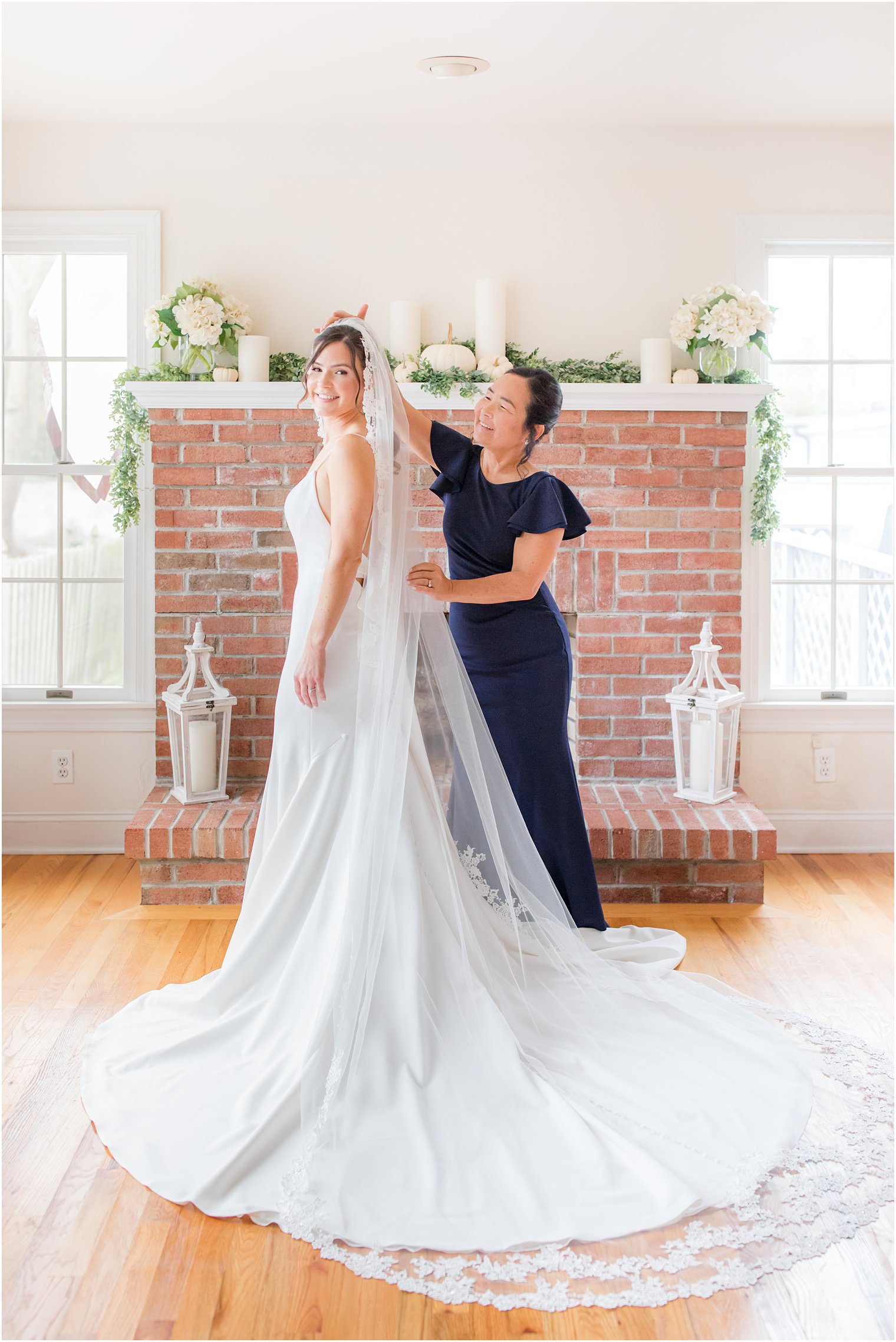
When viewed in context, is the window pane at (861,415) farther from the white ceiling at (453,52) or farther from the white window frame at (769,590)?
the white ceiling at (453,52)

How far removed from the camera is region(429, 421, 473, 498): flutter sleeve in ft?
9.61

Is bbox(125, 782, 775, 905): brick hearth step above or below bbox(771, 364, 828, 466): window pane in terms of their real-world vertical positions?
below

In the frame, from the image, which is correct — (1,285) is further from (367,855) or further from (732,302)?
(367,855)

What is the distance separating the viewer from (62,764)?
4.27 m

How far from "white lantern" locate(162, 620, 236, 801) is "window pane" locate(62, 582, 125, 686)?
510 millimetres

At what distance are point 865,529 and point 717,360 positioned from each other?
0.99 m

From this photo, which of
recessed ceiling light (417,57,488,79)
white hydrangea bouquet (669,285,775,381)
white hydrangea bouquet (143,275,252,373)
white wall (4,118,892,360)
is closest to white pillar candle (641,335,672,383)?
white hydrangea bouquet (669,285,775,381)

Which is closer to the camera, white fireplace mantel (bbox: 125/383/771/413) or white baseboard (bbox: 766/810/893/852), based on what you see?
white fireplace mantel (bbox: 125/383/771/413)

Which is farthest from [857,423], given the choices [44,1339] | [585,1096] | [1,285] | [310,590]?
[44,1339]

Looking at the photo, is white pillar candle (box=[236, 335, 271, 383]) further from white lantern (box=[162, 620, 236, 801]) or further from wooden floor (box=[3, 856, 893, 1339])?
wooden floor (box=[3, 856, 893, 1339])

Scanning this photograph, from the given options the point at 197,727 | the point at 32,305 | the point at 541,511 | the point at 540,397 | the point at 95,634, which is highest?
the point at 32,305

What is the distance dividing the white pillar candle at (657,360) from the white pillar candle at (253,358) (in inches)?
55.9

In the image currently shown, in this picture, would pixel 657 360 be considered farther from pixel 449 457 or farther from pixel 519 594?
pixel 519 594

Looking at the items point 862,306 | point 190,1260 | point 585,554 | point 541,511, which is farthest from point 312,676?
point 862,306
